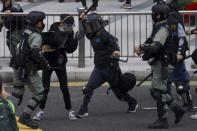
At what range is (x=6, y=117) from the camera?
6.75m

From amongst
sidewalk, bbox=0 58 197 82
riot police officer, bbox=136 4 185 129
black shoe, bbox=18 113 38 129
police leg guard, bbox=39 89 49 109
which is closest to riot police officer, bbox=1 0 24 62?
sidewalk, bbox=0 58 197 82

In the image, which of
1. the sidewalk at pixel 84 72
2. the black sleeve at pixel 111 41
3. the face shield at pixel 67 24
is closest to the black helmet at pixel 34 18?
the face shield at pixel 67 24

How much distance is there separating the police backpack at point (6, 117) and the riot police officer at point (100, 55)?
170 inches

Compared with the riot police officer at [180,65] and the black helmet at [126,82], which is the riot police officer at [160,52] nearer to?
the riot police officer at [180,65]

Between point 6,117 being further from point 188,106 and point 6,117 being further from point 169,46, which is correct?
point 188,106

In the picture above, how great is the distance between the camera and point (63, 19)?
1117 centimetres

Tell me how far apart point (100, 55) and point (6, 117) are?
4605mm

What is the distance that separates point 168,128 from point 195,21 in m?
4.91

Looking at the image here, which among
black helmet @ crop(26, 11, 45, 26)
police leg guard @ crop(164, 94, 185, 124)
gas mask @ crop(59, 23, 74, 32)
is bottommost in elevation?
police leg guard @ crop(164, 94, 185, 124)

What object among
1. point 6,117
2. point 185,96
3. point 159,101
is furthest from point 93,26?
point 6,117

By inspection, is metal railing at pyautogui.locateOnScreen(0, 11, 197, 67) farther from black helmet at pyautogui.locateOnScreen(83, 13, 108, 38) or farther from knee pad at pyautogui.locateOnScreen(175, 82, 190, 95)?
black helmet at pyautogui.locateOnScreen(83, 13, 108, 38)

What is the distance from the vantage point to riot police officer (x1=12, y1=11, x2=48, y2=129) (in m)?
10.2

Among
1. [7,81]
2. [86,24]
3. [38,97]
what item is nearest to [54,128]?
[38,97]

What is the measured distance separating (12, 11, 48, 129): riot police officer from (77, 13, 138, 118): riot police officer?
3.20ft
